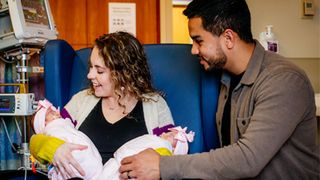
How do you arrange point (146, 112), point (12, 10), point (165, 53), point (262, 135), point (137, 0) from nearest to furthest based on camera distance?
point (262, 135)
point (146, 112)
point (165, 53)
point (12, 10)
point (137, 0)

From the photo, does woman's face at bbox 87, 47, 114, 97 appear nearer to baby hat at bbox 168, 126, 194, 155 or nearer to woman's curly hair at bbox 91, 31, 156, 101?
woman's curly hair at bbox 91, 31, 156, 101

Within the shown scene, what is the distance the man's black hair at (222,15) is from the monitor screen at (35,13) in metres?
1.30

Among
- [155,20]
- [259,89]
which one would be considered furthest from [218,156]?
[155,20]

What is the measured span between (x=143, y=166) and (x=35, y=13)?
5.12 feet

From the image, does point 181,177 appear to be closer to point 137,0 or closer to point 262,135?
point 262,135

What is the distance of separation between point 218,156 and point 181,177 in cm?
13

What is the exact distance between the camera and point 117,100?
1.46m

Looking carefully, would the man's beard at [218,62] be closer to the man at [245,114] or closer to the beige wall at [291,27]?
the man at [245,114]

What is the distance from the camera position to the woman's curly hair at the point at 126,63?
1.39 metres

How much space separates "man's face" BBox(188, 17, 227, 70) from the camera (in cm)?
128

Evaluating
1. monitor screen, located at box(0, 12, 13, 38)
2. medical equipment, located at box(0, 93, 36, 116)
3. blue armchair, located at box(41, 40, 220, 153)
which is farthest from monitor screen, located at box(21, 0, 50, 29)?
blue armchair, located at box(41, 40, 220, 153)

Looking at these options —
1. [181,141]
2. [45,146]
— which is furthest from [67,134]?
A: [181,141]

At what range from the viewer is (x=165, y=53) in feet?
5.19

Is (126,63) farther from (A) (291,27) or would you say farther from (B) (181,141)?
(A) (291,27)
